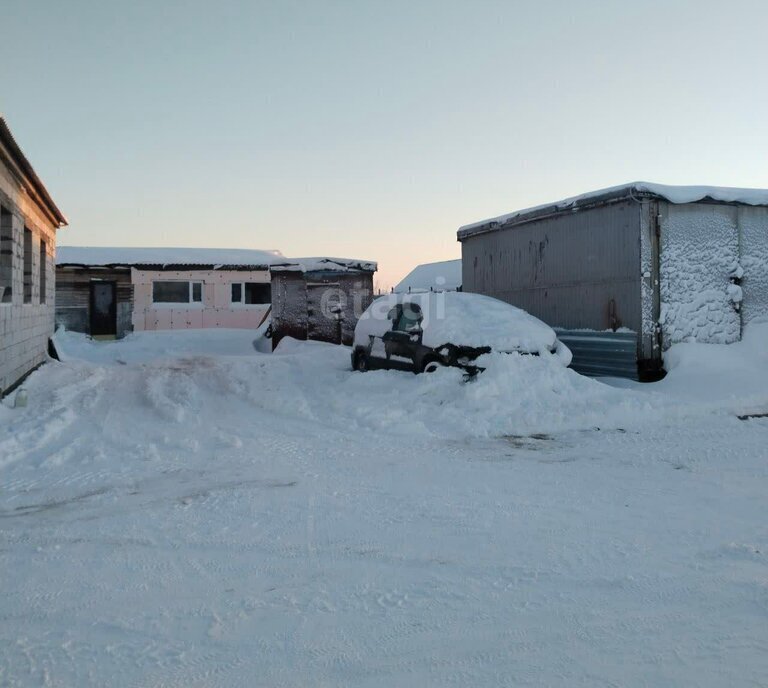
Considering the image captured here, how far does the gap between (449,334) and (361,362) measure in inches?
122

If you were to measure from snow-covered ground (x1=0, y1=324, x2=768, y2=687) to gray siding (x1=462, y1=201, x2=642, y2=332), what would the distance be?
2.74m

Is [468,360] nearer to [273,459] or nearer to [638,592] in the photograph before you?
[273,459]

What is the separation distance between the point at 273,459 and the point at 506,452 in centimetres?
238

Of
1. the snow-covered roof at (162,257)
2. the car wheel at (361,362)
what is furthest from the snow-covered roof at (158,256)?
the car wheel at (361,362)

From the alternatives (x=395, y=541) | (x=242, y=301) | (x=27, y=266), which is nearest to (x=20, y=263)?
(x=27, y=266)

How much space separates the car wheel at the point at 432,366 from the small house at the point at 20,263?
5.88 m

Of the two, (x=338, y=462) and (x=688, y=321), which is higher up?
(x=688, y=321)

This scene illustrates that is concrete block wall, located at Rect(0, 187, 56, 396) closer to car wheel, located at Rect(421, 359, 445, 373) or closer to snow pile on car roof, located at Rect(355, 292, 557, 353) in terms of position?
snow pile on car roof, located at Rect(355, 292, 557, 353)

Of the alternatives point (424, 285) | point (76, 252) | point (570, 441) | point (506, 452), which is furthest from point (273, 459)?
point (424, 285)

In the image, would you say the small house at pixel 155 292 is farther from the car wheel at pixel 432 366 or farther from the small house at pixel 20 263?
the car wheel at pixel 432 366

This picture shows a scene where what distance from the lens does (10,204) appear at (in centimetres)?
1030

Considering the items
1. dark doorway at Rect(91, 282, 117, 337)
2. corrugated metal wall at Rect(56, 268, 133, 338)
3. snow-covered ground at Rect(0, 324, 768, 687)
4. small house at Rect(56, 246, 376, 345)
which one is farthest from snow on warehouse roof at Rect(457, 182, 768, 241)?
dark doorway at Rect(91, 282, 117, 337)

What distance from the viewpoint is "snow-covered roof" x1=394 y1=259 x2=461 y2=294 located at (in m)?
38.1

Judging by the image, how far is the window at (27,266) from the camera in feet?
39.8
